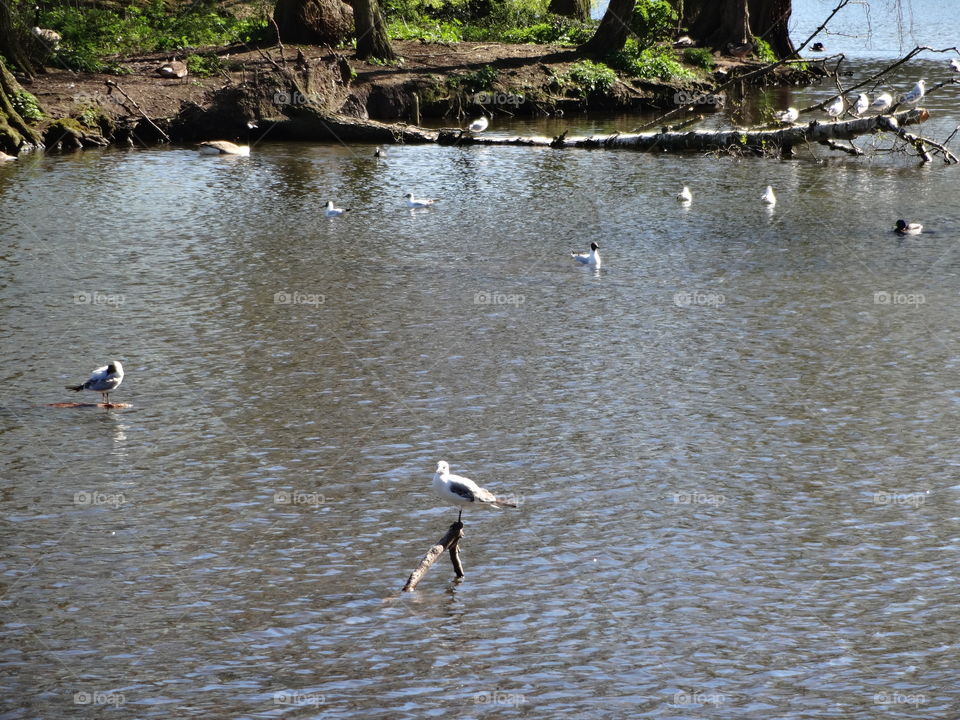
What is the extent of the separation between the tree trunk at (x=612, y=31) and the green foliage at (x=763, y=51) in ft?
25.6

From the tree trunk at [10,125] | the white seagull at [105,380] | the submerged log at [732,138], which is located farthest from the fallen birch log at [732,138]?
the white seagull at [105,380]

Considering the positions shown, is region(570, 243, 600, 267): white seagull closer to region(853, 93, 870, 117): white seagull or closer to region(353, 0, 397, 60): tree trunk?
region(853, 93, 870, 117): white seagull

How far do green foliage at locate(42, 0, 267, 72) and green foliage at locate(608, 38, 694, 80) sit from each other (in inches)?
496

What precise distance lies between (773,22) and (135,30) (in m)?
26.2

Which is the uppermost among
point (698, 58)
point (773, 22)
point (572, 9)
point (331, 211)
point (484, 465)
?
point (572, 9)

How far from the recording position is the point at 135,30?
39.1 meters

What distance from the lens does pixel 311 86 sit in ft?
111

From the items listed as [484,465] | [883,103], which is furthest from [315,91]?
[484,465]

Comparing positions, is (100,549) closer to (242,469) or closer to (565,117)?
(242,469)

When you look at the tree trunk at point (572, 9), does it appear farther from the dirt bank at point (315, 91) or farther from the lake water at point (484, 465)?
the lake water at point (484, 465)

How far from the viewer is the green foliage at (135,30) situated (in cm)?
3619

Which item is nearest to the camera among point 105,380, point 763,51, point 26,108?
point 105,380

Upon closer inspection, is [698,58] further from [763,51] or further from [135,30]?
[135,30]

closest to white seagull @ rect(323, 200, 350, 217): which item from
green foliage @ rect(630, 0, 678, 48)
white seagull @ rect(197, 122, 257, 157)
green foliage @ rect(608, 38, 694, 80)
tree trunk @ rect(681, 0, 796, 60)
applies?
white seagull @ rect(197, 122, 257, 157)
